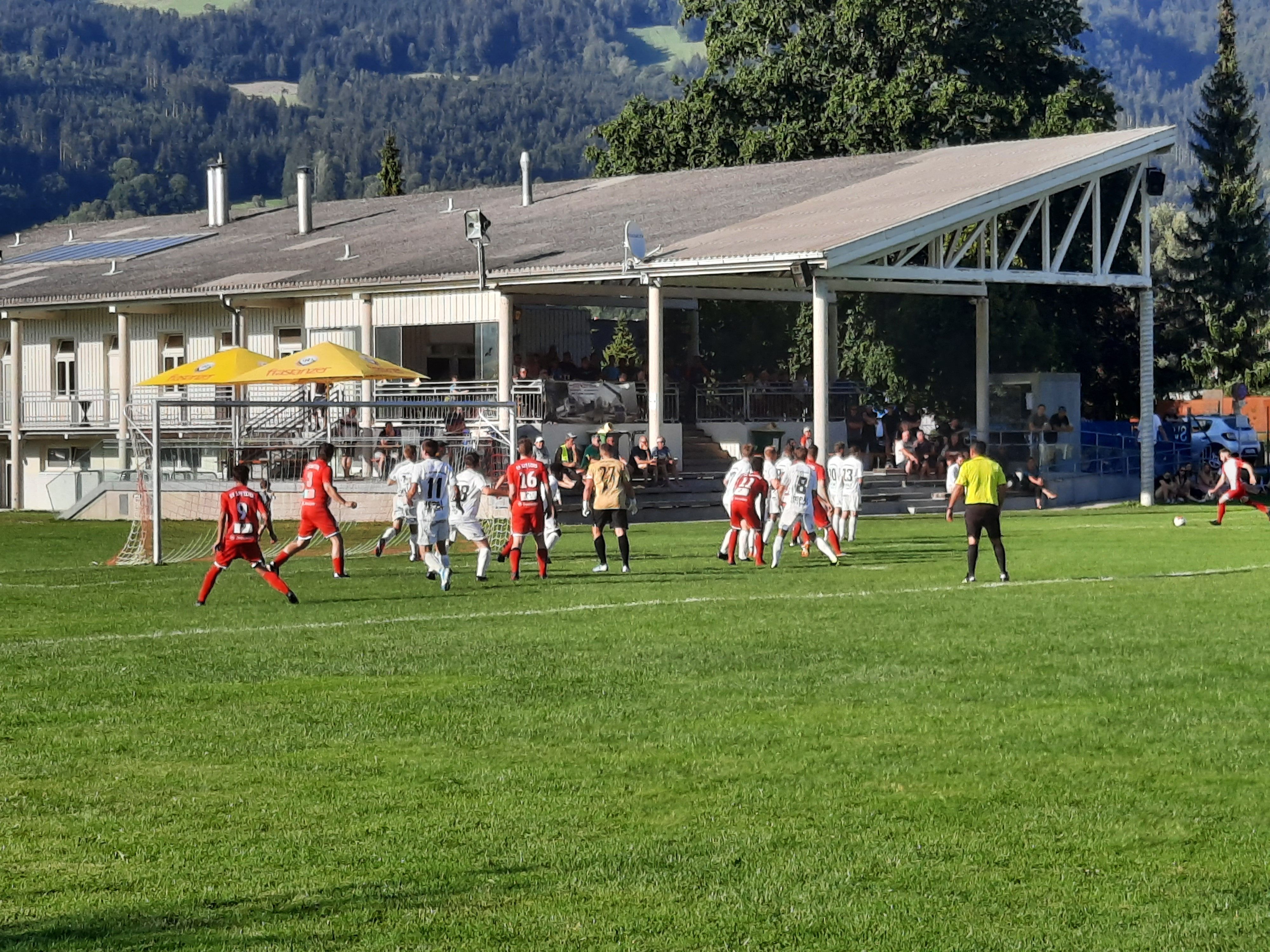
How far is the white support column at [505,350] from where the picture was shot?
3772 cm

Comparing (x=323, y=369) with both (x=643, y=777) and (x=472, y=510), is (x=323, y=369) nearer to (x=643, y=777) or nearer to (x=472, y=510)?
(x=472, y=510)

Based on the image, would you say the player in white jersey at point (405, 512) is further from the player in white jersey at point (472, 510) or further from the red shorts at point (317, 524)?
the red shorts at point (317, 524)

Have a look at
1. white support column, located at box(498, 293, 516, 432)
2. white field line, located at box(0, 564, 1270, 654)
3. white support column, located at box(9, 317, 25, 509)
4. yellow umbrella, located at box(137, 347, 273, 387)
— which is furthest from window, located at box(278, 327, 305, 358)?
white field line, located at box(0, 564, 1270, 654)

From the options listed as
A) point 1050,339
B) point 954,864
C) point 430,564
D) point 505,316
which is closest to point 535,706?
point 954,864

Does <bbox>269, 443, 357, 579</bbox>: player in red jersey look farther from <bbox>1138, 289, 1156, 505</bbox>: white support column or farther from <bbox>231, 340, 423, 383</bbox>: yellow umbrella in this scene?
<bbox>1138, 289, 1156, 505</bbox>: white support column

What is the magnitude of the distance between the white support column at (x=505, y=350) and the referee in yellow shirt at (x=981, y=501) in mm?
17656

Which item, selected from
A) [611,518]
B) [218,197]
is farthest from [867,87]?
[611,518]

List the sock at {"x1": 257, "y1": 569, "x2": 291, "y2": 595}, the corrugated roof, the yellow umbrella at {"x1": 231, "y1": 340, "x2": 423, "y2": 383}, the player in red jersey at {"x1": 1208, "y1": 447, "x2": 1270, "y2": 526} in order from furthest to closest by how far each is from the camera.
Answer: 1. the corrugated roof
2. the yellow umbrella at {"x1": 231, "y1": 340, "x2": 423, "y2": 383}
3. the player in red jersey at {"x1": 1208, "y1": 447, "x2": 1270, "y2": 526}
4. the sock at {"x1": 257, "y1": 569, "x2": 291, "y2": 595}

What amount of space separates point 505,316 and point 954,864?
31.4m

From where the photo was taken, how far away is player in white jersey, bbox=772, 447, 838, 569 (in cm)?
2338

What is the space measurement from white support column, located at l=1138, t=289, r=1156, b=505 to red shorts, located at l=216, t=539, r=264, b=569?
2603cm

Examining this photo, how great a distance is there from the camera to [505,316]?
3847 centimetres

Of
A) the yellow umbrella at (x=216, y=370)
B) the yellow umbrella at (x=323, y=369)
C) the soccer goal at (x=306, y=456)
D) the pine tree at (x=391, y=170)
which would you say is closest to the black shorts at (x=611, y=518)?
the soccer goal at (x=306, y=456)

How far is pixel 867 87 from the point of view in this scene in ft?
168
